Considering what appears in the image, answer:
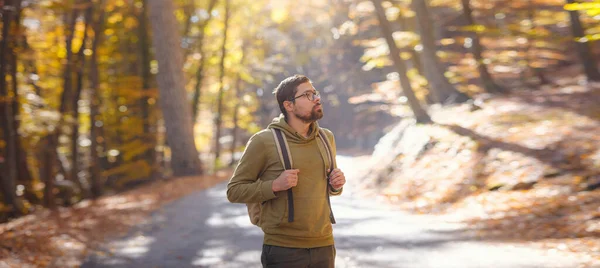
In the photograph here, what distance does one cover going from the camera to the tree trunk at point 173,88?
73.2 ft

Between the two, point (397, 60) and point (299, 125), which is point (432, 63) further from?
point (299, 125)

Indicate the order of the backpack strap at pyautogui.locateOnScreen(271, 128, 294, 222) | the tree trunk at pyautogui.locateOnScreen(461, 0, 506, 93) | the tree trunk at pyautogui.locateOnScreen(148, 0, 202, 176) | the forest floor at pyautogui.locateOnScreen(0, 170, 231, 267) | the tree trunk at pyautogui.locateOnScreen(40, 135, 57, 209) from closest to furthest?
1. the backpack strap at pyautogui.locateOnScreen(271, 128, 294, 222)
2. the forest floor at pyautogui.locateOnScreen(0, 170, 231, 267)
3. the tree trunk at pyautogui.locateOnScreen(40, 135, 57, 209)
4. the tree trunk at pyautogui.locateOnScreen(461, 0, 506, 93)
5. the tree trunk at pyautogui.locateOnScreen(148, 0, 202, 176)

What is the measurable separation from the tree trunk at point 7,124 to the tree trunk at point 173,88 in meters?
7.82

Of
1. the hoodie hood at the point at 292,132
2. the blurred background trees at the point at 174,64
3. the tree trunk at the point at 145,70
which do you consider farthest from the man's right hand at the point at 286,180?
the tree trunk at the point at 145,70

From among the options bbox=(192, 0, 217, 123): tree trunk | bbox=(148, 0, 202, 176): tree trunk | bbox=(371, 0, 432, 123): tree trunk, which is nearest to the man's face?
bbox=(371, 0, 432, 123): tree trunk

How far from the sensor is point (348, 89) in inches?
1703

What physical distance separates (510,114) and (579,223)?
26.4 ft

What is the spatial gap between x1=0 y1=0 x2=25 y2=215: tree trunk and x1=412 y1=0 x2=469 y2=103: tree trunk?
1194cm

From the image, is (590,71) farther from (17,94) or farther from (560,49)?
(17,94)

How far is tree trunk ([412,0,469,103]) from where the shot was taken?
2012 cm

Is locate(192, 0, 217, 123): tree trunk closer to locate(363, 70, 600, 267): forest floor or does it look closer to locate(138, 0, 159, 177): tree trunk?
locate(138, 0, 159, 177): tree trunk

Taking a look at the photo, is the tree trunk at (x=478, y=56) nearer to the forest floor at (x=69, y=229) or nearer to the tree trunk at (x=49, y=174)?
the forest floor at (x=69, y=229)

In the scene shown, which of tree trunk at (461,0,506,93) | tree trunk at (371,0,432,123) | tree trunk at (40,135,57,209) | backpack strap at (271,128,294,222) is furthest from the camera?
tree trunk at (461,0,506,93)

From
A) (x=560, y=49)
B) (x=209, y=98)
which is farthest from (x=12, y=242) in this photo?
(x=209, y=98)
